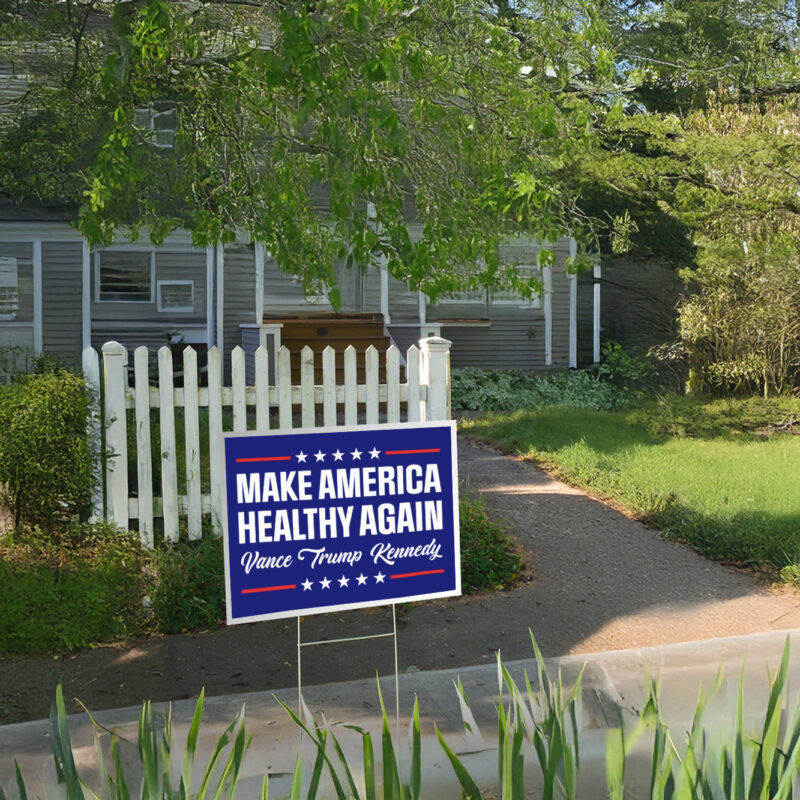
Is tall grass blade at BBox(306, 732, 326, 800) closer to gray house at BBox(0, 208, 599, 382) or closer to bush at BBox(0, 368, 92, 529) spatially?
bush at BBox(0, 368, 92, 529)

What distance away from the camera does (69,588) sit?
17.8 ft

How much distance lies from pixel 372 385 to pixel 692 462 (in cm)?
513

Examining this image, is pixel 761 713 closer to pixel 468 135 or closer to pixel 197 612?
pixel 197 612

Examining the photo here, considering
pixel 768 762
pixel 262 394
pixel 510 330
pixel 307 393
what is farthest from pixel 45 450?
pixel 510 330

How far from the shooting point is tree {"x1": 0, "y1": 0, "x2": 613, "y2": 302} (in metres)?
5.27

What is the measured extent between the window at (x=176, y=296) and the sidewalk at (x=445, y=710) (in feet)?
48.9

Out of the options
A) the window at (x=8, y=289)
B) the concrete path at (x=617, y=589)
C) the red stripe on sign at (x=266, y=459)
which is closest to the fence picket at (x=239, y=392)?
the concrete path at (x=617, y=589)

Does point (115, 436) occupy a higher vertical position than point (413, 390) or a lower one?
lower

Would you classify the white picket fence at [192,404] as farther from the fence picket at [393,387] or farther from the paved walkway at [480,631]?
the paved walkway at [480,631]

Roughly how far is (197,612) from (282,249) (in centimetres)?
252

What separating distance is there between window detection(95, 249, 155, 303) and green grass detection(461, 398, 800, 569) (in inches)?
290

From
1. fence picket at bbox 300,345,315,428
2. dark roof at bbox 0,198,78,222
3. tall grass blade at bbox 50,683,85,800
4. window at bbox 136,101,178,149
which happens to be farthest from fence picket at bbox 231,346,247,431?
dark roof at bbox 0,198,78,222

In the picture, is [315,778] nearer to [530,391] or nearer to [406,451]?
[406,451]

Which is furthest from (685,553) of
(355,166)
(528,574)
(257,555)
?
(257,555)
